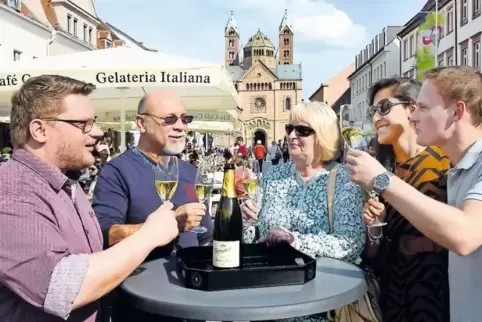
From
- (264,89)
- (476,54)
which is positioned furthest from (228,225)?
(264,89)

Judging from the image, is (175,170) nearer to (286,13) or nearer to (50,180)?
(50,180)

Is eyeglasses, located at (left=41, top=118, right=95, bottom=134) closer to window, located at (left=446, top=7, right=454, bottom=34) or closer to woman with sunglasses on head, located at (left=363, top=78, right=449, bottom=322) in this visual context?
woman with sunglasses on head, located at (left=363, top=78, right=449, bottom=322)

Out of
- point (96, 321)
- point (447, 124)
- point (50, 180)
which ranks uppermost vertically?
point (447, 124)

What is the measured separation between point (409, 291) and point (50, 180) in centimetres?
176

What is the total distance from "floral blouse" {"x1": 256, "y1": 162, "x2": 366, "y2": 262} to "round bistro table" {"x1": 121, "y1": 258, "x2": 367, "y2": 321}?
28 centimetres

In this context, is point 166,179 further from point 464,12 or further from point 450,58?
point 450,58

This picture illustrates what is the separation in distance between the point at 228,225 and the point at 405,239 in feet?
2.92

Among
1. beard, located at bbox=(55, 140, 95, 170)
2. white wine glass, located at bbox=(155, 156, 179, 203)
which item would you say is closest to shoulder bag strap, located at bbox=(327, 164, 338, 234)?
white wine glass, located at bbox=(155, 156, 179, 203)

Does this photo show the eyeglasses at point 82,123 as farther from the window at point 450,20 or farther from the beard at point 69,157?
the window at point 450,20

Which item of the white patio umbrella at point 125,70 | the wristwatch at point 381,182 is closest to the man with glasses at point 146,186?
the wristwatch at point 381,182

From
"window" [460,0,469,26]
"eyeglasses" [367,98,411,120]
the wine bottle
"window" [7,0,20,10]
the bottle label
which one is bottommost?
the bottle label

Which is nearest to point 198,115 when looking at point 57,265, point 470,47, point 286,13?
point 57,265

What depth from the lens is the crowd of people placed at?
172 centimetres

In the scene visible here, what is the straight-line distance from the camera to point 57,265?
165 cm
